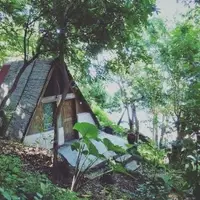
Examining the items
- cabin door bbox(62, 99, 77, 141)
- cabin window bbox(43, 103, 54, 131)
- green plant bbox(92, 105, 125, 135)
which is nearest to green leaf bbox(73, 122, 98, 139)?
cabin window bbox(43, 103, 54, 131)

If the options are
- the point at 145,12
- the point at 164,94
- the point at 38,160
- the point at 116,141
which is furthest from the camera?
the point at 164,94

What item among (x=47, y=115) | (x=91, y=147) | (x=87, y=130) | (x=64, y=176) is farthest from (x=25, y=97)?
(x=91, y=147)

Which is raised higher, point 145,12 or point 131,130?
point 145,12

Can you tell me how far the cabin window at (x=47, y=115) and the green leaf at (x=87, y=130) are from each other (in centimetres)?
765

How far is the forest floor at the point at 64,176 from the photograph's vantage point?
9.49 metres

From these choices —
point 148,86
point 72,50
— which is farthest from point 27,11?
point 148,86

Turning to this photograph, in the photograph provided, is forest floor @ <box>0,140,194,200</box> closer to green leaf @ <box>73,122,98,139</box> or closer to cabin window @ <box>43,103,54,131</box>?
green leaf @ <box>73,122,98,139</box>

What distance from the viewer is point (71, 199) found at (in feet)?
16.3

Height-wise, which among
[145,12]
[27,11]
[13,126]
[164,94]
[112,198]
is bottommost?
[112,198]

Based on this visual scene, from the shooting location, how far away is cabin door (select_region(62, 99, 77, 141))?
15883mm

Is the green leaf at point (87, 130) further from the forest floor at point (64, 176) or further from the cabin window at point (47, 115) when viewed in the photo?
the cabin window at point (47, 115)

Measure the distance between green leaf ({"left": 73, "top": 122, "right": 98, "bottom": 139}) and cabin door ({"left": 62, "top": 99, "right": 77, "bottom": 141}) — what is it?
8.62 meters

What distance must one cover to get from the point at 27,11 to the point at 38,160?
16.4 feet

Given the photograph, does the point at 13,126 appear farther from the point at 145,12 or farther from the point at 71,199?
the point at 71,199
